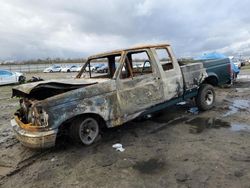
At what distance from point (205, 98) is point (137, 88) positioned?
118 inches

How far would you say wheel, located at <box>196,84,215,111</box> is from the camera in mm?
7902

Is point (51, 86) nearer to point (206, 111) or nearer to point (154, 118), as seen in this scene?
point (154, 118)

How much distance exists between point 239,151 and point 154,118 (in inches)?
120

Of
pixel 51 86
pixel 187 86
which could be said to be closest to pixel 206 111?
pixel 187 86

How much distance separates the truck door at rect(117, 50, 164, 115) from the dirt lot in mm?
733

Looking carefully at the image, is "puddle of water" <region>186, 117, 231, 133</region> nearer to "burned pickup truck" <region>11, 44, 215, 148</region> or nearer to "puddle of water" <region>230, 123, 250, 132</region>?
"puddle of water" <region>230, 123, 250, 132</region>

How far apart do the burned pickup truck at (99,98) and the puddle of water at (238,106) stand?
5.12 feet

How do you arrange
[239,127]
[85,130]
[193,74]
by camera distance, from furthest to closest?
1. [193,74]
2. [239,127]
3. [85,130]

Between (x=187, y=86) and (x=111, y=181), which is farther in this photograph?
(x=187, y=86)

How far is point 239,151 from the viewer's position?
4934 mm

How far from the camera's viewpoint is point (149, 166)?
179 inches

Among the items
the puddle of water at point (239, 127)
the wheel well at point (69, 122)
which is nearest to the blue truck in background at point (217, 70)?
the puddle of water at point (239, 127)

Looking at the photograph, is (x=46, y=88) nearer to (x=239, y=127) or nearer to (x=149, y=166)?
(x=149, y=166)

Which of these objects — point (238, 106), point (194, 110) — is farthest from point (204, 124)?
point (238, 106)
